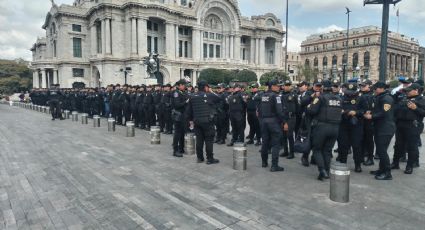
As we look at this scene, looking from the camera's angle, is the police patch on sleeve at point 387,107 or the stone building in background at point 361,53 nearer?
the police patch on sleeve at point 387,107

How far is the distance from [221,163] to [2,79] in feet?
248

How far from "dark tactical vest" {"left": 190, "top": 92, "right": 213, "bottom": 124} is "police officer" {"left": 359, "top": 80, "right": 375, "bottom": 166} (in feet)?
12.2

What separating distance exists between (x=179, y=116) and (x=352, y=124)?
4447 millimetres

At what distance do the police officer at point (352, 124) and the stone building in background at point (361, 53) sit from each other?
6825cm

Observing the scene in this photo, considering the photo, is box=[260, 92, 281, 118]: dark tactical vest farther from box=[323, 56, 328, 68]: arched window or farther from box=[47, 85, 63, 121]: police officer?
box=[323, 56, 328, 68]: arched window

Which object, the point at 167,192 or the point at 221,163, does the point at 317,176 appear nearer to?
the point at 221,163

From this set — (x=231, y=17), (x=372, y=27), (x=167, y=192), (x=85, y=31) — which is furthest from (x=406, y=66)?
(x=167, y=192)

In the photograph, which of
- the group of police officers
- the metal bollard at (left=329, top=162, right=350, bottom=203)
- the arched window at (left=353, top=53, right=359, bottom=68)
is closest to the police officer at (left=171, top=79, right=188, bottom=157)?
the group of police officers

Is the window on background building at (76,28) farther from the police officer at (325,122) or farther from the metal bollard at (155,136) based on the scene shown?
the police officer at (325,122)

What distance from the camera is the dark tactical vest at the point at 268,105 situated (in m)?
6.92

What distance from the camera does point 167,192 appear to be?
5656 millimetres

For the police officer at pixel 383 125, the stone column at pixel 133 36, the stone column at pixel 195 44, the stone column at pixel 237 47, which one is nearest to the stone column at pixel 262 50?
the stone column at pixel 237 47

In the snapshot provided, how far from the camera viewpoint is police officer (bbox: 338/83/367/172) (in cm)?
701

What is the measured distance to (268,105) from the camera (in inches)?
274
